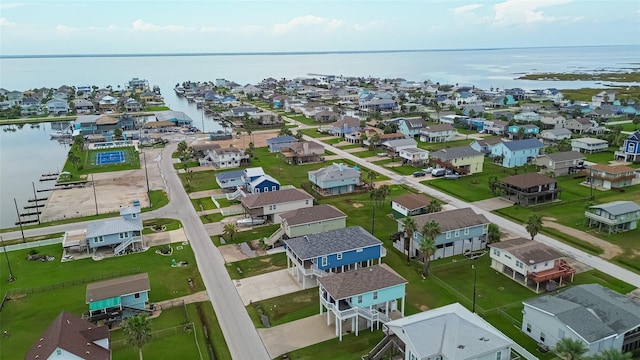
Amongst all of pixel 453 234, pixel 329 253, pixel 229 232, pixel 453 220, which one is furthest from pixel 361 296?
pixel 229 232

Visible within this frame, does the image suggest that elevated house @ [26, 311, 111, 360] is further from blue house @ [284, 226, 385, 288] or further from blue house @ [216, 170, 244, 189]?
blue house @ [216, 170, 244, 189]

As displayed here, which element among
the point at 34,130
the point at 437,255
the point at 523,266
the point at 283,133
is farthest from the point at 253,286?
the point at 34,130

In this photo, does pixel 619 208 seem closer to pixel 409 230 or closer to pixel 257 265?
pixel 409 230

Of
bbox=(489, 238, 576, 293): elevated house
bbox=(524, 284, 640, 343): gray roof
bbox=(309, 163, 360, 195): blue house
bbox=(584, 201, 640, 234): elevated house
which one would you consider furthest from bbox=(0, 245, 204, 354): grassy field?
bbox=(584, 201, 640, 234): elevated house

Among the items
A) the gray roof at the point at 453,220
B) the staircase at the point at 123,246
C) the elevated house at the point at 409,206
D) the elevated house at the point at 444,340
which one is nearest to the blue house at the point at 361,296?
the elevated house at the point at 444,340

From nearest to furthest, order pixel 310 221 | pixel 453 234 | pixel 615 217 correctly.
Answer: pixel 453 234 < pixel 310 221 < pixel 615 217

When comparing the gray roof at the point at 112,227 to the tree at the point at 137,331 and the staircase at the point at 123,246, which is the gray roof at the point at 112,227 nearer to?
the staircase at the point at 123,246
